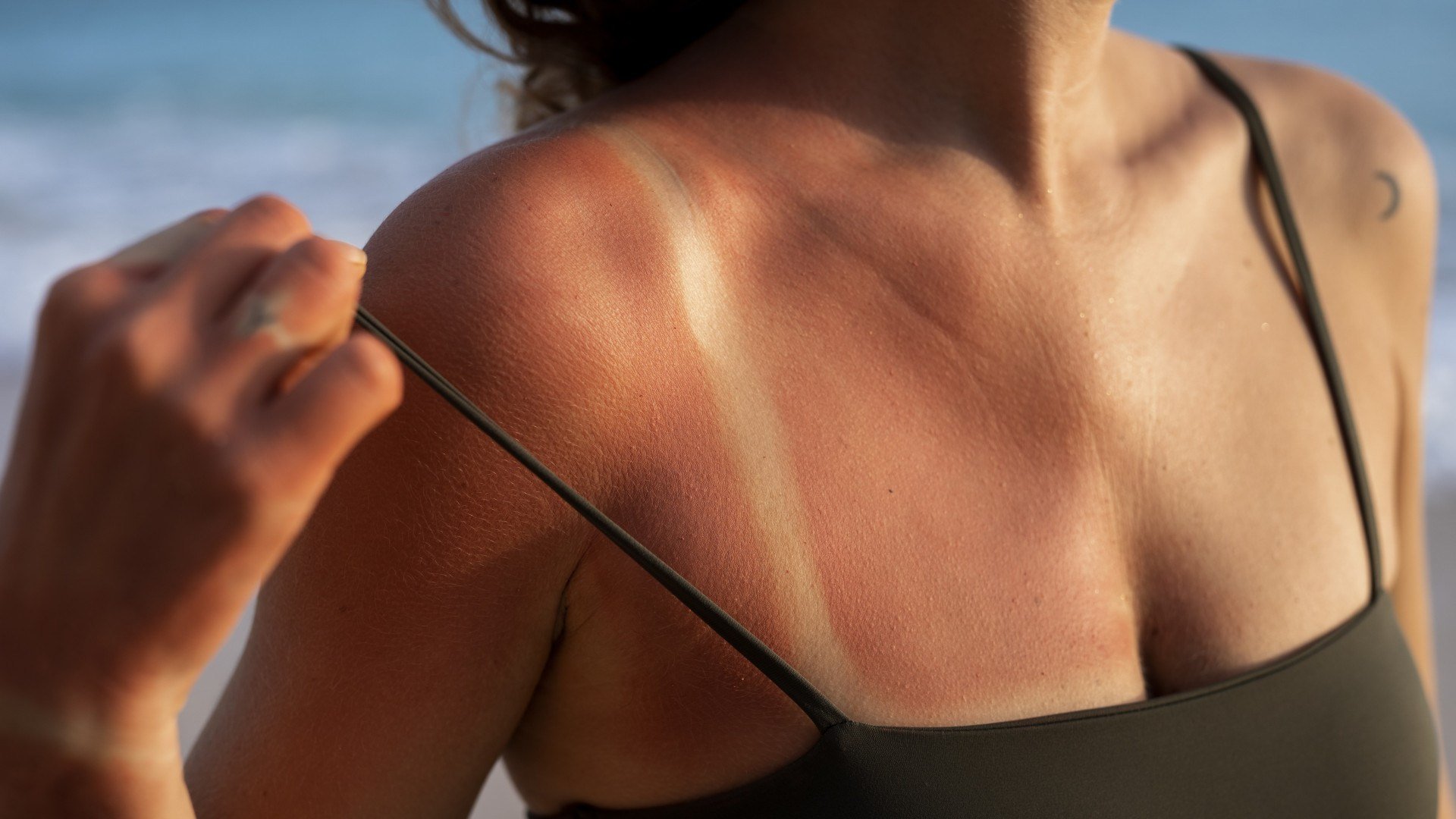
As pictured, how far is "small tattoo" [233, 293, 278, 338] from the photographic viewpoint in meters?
0.54

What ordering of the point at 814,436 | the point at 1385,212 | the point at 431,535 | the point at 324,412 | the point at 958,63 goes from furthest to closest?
the point at 1385,212 → the point at 958,63 → the point at 814,436 → the point at 431,535 → the point at 324,412

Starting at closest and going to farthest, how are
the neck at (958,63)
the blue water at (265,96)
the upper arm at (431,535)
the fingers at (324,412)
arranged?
the fingers at (324,412), the upper arm at (431,535), the neck at (958,63), the blue water at (265,96)

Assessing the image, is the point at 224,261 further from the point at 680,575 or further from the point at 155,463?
the point at 680,575

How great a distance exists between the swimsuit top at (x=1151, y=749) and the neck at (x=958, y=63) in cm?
36

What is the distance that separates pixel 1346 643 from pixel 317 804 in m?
0.84

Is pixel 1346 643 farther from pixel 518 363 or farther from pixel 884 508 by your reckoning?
pixel 518 363

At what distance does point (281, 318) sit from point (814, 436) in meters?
0.48

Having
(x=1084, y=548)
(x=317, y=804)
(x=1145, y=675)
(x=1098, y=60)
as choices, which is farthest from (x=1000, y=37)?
(x=317, y=804)

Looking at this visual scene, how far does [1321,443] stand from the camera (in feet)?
3.95

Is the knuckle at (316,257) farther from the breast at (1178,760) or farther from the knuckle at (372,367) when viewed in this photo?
the breast at (1178,760)

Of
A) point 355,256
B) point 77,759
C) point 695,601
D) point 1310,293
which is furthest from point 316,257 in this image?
point 1310,293

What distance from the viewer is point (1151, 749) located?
98 cm

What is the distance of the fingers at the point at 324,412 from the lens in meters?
0.52

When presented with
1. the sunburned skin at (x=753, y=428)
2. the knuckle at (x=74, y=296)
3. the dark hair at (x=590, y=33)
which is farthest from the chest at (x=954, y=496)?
the knuckle at (x=74, y=296)
